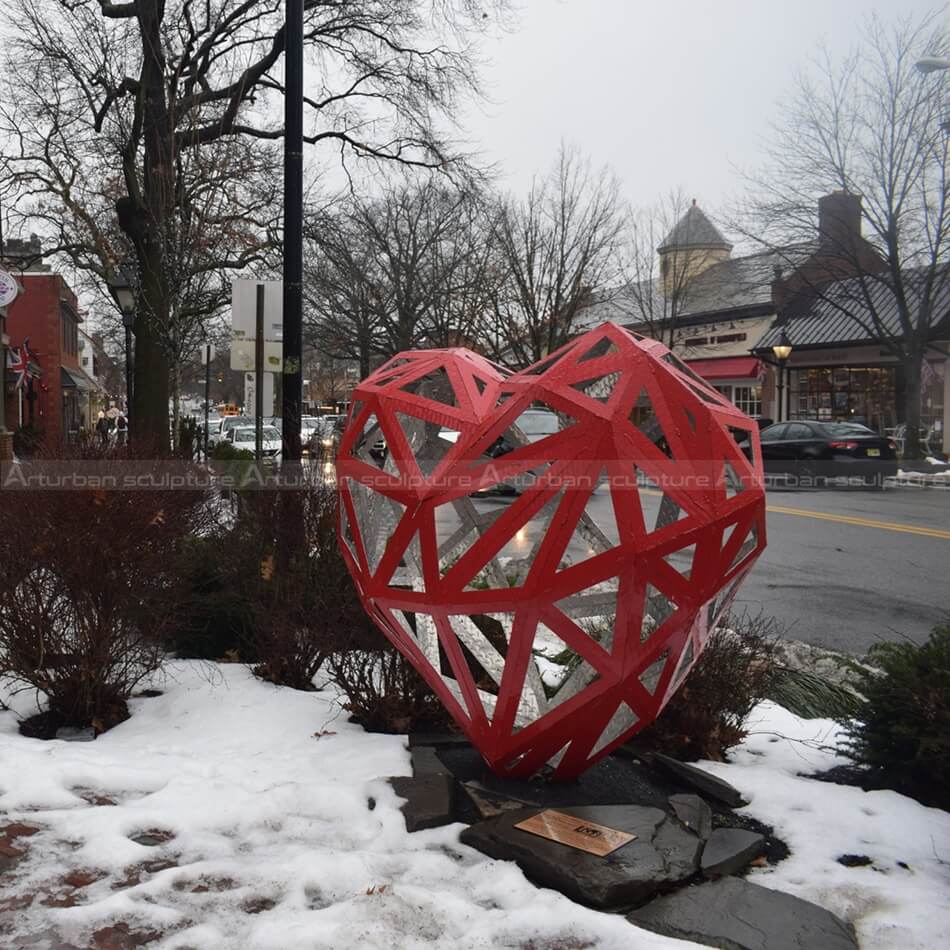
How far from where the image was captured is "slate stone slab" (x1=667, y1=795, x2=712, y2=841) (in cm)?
388

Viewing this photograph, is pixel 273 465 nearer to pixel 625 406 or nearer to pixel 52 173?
pixel 625 406

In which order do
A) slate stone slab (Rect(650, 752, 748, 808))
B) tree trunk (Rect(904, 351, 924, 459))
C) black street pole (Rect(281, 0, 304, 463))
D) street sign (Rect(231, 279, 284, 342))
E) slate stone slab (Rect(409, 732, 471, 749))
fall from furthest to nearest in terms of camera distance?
tree trunk (Rect(904, 351, 924, 459)), street sign (Rect(231, 279, 284, 342)), black street pole (Rect(281, 0, 304, 463)), slate stone slab (Rect(409, 732, 471, 749)), slate stone slab (Rect(650, 752, 748, 808))

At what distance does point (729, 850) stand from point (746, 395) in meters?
40.0

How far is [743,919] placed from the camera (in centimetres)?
321

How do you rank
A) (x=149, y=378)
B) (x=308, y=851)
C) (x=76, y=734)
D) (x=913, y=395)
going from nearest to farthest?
(x=308, y=851), (x=76, y=734), (x=149, y=378), (x=913, y=395)

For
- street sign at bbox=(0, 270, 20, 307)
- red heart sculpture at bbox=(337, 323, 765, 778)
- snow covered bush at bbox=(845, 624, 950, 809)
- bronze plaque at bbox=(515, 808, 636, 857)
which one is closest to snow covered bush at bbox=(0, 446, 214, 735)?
red heart sculpture at bbox=(337, 323, 765, 778)

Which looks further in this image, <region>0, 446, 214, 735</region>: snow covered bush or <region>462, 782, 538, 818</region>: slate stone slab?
<region>0, 446, 214, 735</region>: snow covered bush

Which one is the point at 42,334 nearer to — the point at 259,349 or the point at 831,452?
the point at 831,452

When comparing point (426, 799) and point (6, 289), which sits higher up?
point (6, 289)

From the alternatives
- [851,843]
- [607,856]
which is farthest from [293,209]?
[851,843]

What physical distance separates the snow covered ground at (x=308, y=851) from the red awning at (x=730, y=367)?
36152 millimetres

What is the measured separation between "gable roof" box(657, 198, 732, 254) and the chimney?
730 centimetres

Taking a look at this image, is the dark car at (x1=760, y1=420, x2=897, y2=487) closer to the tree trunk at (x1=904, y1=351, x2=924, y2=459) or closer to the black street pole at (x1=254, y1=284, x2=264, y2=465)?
the tree trunk at (x1=904, y1=351, x2=924, y2=459)

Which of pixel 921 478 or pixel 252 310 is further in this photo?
pixel 921 478
